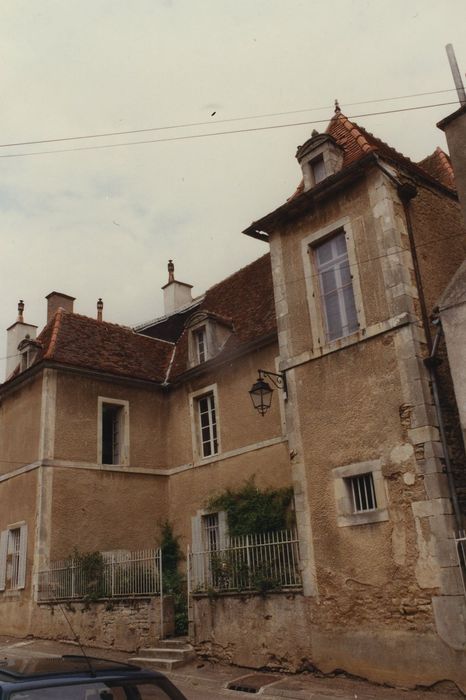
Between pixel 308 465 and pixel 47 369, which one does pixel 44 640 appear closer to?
pixel 47 369

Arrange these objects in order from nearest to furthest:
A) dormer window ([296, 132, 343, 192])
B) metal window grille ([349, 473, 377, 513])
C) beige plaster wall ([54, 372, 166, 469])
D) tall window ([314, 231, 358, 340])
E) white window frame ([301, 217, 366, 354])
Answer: metal window grille ([349, 473, 377, 513]) < white window frame ([301, 217, 366, 354]) < tall window ([314, 231, 358, 340]) < dormer window ([296, 132, 343, 192]) < beige plaster wall ([54, 372, 166, 469])

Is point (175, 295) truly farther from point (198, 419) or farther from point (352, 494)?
point (352, 494)

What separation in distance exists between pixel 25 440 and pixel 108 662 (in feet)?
44.3

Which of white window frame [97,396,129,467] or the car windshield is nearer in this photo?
the car windshield

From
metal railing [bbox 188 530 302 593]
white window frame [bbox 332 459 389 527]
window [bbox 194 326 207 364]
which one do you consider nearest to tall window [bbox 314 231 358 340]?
white window frame [bbox 332 459 389 527]

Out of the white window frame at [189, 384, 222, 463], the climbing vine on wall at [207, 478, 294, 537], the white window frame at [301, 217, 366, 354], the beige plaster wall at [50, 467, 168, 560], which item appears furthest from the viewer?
the white window frame at [189, 384, 222, 463]

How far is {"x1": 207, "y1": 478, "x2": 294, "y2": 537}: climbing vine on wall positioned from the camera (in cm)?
1312

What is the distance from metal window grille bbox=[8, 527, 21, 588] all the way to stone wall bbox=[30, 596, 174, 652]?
163 centimetres

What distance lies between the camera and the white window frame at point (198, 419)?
15999mm

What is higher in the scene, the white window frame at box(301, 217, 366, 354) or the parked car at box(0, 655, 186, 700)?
the white window frame at box(301, 217, 366, 354)

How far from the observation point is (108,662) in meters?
3.82

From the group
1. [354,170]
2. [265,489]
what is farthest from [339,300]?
[265,489]

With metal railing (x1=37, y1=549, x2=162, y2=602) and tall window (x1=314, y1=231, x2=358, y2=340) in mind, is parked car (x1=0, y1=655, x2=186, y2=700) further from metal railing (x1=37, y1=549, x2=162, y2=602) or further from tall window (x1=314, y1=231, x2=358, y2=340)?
metal railing (x1=37, y1=549, x2=162, y2=602)

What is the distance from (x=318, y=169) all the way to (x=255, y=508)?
7066mm
